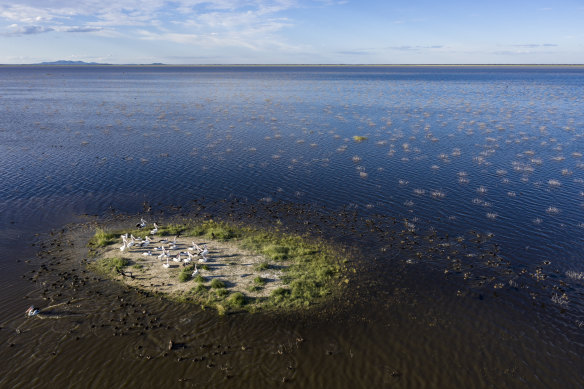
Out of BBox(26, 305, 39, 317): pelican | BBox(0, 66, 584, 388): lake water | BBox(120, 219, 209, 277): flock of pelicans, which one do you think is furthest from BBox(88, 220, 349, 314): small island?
BBox(26, 305, 39, 317): pelican

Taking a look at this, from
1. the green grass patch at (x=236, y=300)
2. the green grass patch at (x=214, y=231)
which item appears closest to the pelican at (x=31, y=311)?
the green grass patch at (x=236, y=300)

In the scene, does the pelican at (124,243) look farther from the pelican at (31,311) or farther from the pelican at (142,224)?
the pelican at (31,311)

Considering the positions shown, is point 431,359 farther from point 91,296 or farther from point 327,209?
point 91,296

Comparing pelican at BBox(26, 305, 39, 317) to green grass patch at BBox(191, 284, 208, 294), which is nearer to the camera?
pelican at BBox(26, 305, 39, 317)

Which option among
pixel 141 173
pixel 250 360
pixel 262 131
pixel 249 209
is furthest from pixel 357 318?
pixel 262 131

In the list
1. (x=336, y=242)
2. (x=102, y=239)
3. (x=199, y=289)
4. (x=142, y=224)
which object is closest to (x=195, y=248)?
(x=199, y=289)

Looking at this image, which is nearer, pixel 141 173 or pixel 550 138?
pixel 141 173

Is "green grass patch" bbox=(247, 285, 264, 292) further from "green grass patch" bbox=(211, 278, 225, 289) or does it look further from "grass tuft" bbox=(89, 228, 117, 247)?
"grass tuft" bbox=(89, 228, 117, 247)
